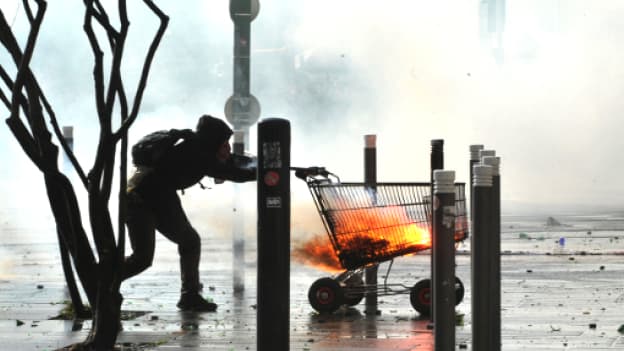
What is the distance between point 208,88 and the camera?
38438 mm

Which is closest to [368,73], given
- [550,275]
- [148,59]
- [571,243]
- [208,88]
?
[208,88]

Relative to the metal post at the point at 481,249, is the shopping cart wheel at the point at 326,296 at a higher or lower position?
lower

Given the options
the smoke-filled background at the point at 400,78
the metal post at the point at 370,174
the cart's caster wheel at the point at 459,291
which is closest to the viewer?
the cart's caster wheel at the point at 459,291

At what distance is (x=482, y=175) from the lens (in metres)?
7.03

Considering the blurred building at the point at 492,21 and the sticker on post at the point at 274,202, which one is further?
the blurred building at the point at 492,21

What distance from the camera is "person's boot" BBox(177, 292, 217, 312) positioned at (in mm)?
11688

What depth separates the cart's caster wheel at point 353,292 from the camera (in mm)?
11555

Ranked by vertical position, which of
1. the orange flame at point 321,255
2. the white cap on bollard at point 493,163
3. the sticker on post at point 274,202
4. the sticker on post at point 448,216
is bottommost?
the orange flame at point 321,255

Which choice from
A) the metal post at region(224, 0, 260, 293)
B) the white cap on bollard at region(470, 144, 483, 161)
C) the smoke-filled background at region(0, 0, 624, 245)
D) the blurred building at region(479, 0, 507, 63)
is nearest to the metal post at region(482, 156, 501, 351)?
the white cap on bollard at region(470, 144, 483, 161)

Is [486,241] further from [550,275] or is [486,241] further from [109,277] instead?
[550,275]

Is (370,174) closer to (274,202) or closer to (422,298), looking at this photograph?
(422,298)

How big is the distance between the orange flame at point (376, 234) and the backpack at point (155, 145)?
1.46 meters

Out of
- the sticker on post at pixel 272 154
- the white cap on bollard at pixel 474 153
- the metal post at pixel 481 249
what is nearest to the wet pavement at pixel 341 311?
the white cap on bollard at pixel 474 153

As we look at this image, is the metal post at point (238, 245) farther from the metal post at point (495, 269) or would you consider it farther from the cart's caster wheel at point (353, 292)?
the metal post at point (495, 269)
